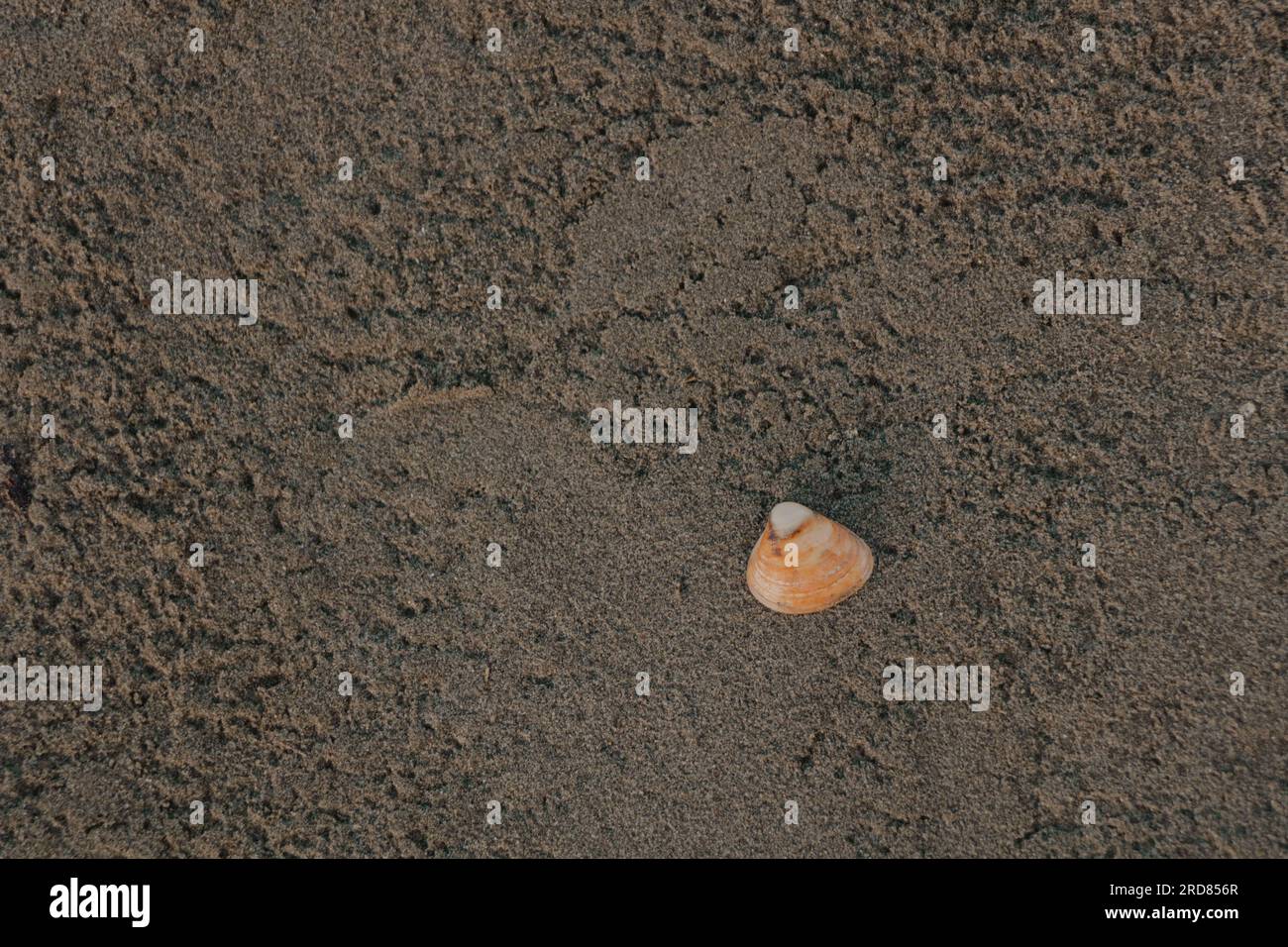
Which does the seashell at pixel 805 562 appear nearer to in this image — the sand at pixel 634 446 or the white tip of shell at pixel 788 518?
the white tip of shell at pixel 788 518

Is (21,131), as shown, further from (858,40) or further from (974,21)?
(974,21)

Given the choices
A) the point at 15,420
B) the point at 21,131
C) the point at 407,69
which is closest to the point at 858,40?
the point at 407,69

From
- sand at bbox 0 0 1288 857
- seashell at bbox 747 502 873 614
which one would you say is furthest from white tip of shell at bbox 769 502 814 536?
sand at bbox 0 0 1288 857

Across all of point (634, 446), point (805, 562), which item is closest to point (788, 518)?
point (805, 562)

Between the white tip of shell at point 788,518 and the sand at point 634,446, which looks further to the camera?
the sand at point 634,446

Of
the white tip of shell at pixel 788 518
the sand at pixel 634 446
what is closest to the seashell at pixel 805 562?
the white tip of shell at pixel 788 518

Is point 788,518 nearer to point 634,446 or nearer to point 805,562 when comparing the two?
point 805,562

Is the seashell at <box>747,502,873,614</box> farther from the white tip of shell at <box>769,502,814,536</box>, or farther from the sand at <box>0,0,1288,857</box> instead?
the sand at <box>0,0,1288,857</box>
